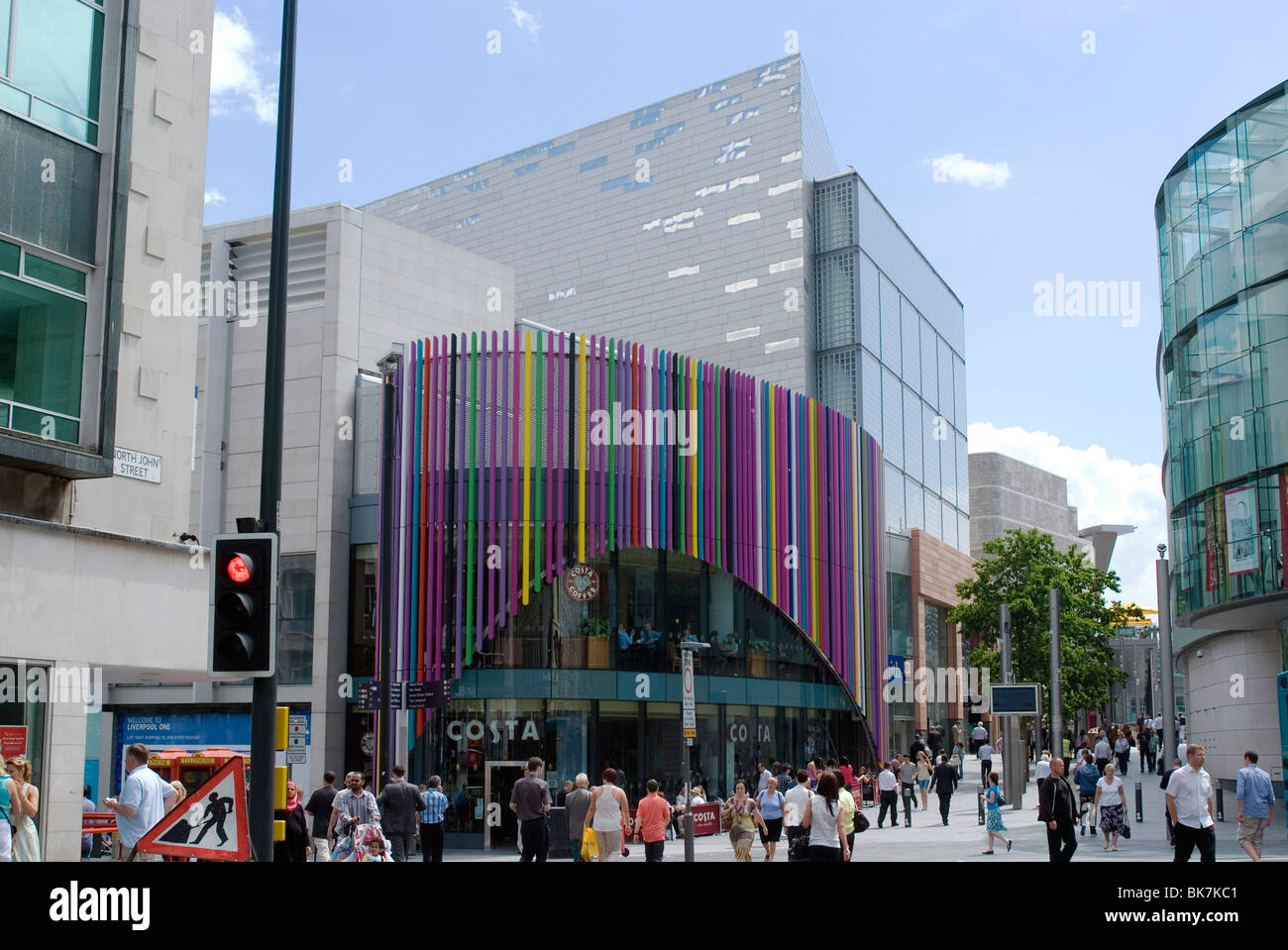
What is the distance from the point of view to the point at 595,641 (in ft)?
103

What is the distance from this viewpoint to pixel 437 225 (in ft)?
240

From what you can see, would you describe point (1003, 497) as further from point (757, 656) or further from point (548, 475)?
point (548, 475)

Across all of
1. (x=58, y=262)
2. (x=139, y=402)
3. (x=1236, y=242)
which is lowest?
(x=139, y=402)

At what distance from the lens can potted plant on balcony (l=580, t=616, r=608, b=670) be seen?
31172 millimetres

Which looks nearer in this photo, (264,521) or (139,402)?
(264,521)

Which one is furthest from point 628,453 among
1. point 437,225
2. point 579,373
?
point 437,225

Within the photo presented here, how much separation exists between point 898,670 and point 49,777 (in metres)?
36.9

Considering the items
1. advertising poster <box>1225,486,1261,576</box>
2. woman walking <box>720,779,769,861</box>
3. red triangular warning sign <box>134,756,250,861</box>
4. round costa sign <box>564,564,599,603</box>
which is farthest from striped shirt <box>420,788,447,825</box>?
advertising poster <box>1225,486,1261,576</box>

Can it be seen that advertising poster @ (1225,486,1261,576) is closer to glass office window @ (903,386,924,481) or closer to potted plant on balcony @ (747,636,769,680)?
potted plant on balcony @ (747,636,769,680)

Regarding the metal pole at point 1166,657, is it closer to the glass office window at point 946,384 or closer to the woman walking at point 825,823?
the woman walking at point 825,823

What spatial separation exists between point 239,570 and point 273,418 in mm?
1489

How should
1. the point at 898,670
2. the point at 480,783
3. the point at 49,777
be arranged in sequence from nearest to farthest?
the point at 49,777 < the point at 480,783 < the point at 898,670

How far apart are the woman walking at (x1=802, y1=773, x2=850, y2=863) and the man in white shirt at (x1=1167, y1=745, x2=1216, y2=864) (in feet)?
13.2
